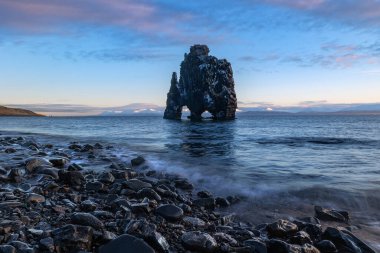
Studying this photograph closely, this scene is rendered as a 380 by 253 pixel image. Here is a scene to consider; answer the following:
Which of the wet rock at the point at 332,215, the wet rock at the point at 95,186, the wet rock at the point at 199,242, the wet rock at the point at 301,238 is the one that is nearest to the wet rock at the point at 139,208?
the wet rock at the point at 199,242

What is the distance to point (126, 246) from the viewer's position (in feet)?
16.3

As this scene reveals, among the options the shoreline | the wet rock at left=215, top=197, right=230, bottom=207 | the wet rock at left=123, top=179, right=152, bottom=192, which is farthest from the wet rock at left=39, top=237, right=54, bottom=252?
the wet rock at left=215, top=197, right=230, bottom=207

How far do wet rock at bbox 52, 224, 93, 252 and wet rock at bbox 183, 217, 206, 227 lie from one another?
2.11 metres

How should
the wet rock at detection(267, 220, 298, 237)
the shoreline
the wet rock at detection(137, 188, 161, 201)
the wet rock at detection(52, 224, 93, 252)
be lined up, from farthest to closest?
the wet rock at detection(137, 188, 161, 201)
the wet rock at detection(267, 220, 298, 237)
the shoreline
the wet rock at detection(52, 224, 93, 252)

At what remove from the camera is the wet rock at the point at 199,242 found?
537cm

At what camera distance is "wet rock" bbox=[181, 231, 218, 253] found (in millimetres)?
5371

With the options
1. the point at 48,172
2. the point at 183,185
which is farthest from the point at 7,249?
the point at 48,172

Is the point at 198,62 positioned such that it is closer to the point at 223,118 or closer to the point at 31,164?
the point at 223,118

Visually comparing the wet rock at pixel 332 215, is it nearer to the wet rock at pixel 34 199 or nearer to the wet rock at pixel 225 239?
the wet rock at pixel 225 239

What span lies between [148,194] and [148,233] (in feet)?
10.4

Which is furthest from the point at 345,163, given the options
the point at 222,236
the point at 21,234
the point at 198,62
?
the point at 198,62

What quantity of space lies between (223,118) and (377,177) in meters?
104

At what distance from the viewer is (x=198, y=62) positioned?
121 meters

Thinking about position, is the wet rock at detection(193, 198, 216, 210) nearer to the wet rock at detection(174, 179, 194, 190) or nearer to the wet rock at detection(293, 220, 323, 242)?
the wet rock at detection(174, 179, 194, 190)
